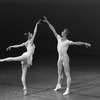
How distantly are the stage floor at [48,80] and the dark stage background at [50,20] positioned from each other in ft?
5.56

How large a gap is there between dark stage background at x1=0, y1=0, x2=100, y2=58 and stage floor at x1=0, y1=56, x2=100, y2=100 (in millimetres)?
1695

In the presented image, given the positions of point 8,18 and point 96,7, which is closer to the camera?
point 96,7

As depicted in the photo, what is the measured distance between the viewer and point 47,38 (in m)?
16.9

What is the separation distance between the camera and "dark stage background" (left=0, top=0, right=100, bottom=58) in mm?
15172

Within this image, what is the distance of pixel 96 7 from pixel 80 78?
Result: 5444mm

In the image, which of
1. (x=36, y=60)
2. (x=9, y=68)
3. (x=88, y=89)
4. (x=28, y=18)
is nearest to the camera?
(x=88, y=89)

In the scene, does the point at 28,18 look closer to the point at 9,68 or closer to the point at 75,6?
the point at 75,6

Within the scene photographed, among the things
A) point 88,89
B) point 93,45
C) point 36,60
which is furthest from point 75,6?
point 88,89

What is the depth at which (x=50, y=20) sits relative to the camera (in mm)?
16062

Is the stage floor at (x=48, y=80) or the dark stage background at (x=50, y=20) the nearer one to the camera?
the stage floor at (x=48, y=80)

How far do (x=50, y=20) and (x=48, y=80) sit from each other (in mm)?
6547

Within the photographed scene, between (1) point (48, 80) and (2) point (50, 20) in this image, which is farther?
(2) point (50, 20)

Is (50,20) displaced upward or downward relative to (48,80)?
upward

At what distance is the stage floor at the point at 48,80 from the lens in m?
7.93
